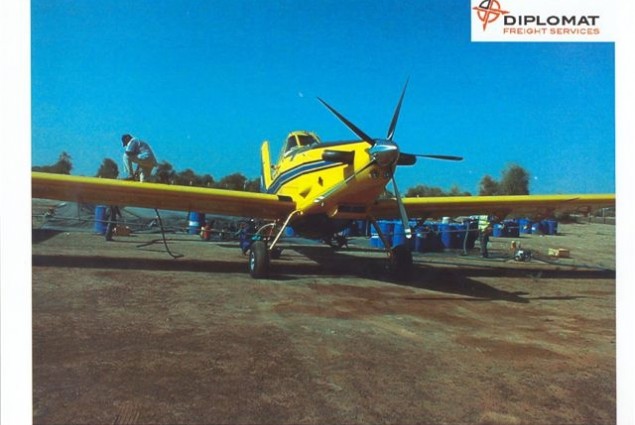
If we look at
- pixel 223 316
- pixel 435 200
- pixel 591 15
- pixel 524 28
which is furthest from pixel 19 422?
pixel 435 200

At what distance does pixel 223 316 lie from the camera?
13.1ft

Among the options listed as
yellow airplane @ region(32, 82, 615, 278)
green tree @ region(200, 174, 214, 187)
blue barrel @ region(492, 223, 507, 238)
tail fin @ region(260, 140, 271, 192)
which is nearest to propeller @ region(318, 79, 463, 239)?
yellow airplane @ region(32, 82, 615, 278)

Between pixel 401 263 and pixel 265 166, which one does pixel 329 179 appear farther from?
pixel 265 166

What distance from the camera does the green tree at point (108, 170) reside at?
4.46 metres

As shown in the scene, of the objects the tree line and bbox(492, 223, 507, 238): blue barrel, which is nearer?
the tree line

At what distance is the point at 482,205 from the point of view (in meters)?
7.57

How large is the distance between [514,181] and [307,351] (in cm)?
368

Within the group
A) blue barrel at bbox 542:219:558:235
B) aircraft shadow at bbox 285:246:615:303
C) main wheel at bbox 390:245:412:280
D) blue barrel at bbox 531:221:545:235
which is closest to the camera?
aircraft shadow at bbox 285:246:615:303

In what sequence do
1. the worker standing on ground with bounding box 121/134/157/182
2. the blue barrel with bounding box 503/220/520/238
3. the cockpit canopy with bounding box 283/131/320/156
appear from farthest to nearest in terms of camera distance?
the blue barrel with bounding box 503/220/520/238 < the cockpit canopy with bounding box 283/131/320/156 < the worker standing on ground with bounding box 121/134/157/182

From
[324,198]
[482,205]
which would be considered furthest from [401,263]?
[482,205]

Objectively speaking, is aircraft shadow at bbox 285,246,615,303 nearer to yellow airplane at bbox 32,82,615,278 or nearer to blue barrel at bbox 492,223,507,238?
yellow airplane at bbox 32,82,615,278

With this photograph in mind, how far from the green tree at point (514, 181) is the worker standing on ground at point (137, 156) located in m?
3.87

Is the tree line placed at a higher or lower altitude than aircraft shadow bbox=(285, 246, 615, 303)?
higher

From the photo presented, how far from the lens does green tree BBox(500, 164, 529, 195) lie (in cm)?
486
